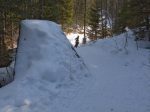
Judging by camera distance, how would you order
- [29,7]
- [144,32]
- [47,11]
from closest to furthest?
[144,32] < [47,11] < [29,7]

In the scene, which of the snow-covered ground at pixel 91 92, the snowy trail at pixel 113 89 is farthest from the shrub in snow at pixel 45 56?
the snowy trail at pixel 113 89

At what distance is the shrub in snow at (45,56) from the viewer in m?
11.6

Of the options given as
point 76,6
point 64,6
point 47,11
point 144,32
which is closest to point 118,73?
point 144,32

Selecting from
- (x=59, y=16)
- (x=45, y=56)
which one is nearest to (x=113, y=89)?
(x=45, y=56)

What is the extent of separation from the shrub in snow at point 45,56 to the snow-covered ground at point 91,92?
211mm

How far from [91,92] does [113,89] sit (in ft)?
3.50

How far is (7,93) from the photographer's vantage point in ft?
34.3

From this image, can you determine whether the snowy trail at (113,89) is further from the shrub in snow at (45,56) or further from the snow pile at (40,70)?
the shrub in snow at (45,56)

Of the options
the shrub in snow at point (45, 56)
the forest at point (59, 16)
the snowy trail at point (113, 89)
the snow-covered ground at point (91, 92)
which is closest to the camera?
the snow-covered ground at point (91, 92)

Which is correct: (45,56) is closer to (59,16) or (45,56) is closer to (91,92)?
(91,92)

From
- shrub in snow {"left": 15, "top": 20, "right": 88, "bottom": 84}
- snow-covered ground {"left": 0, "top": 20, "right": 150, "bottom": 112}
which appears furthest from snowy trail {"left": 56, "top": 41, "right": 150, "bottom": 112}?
shrub in snow {"left": 15, "top": 20, "right": 88, "bottom": 84}

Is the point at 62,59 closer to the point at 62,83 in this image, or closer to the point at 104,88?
the point at 62,83

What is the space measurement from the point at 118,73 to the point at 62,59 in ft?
10.9

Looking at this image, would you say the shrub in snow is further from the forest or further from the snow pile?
the forest
